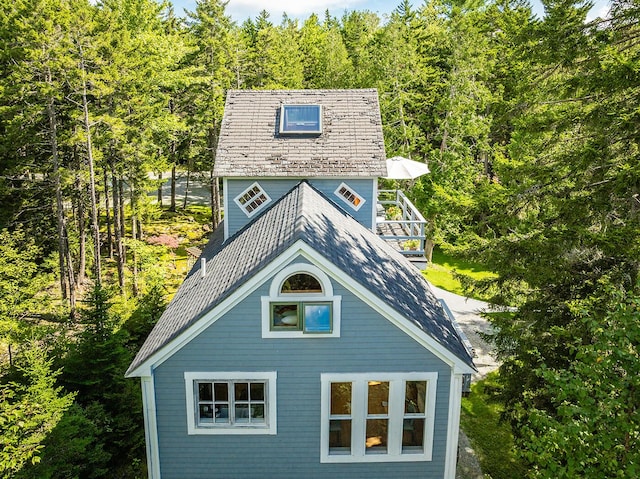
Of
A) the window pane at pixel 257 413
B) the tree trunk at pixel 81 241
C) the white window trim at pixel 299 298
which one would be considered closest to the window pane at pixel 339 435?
the window pane at pixel 257 413

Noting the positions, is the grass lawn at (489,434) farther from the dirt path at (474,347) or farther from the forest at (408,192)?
the forest at (408,192)

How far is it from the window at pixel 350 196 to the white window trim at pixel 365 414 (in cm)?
665

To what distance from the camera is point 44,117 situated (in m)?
23.3

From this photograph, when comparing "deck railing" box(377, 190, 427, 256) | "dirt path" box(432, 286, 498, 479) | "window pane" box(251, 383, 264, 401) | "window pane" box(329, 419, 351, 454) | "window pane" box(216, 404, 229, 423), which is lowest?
"dirt path" box(432, 286, 498, 479)

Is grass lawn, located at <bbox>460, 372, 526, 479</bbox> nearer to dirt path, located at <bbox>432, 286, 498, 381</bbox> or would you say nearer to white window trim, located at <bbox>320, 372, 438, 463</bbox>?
dirt path, located at <bbox>432, 286, 498, 381</bbox>

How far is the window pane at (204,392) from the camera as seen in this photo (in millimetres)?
11047

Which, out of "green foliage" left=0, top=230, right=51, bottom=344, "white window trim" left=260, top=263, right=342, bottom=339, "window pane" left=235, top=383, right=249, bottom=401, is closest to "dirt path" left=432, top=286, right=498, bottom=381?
"white window trim" left=260, top=263, right=342, bottom=339

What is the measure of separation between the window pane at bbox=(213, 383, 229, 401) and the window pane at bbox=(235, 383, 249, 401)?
22 cm

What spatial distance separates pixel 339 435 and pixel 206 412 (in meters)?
3.04

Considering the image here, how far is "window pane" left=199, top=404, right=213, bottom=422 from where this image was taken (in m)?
11.2

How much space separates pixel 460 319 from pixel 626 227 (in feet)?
54.2

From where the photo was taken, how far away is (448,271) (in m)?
33.4

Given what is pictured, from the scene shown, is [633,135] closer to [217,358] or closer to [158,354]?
[217,358]

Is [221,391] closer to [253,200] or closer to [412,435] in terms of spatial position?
[412,435]
